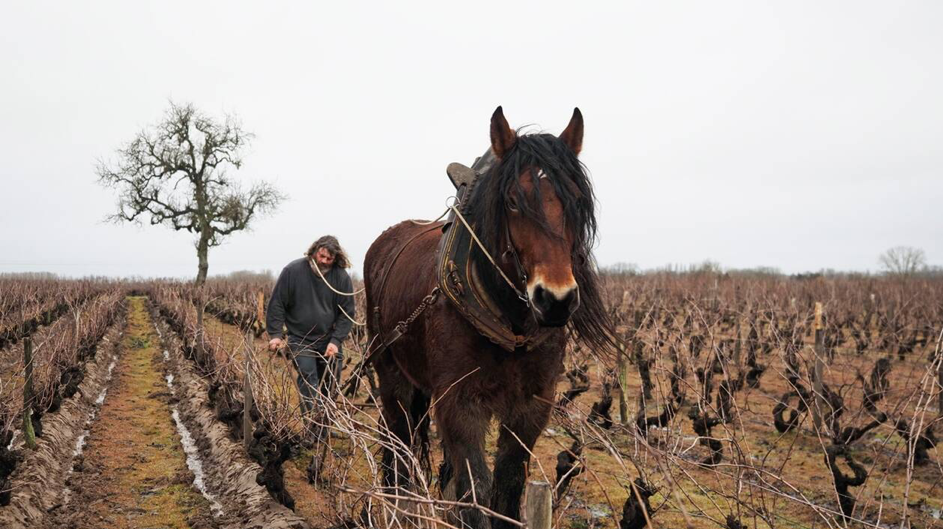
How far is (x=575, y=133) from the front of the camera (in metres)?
2.54

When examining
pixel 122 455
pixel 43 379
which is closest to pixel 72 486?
pixel 122 455

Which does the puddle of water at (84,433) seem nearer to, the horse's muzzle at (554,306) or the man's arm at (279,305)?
the man's arm at (279,305)

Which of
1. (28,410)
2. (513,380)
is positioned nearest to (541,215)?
(513,380)

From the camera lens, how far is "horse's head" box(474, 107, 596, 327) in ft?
6.54

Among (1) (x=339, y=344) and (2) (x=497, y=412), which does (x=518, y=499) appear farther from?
(1) (x=339, y=344)

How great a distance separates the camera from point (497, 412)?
2471 millimetres

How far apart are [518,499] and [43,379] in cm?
586

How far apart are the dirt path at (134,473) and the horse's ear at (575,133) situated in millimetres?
3313

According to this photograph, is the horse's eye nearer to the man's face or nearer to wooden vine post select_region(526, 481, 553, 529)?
wooden vine post select_region(526, 481, 553, 529)

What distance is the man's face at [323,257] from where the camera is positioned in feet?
17.6

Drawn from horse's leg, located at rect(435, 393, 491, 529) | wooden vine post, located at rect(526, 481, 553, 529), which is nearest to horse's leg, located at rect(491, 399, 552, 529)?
horse's leg, located at rect(435, 393, 491, 529)

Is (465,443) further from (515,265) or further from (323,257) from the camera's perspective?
(323,257)

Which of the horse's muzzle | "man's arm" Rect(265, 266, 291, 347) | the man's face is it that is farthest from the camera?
the man's face

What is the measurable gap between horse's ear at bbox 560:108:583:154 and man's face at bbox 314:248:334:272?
129 inches
